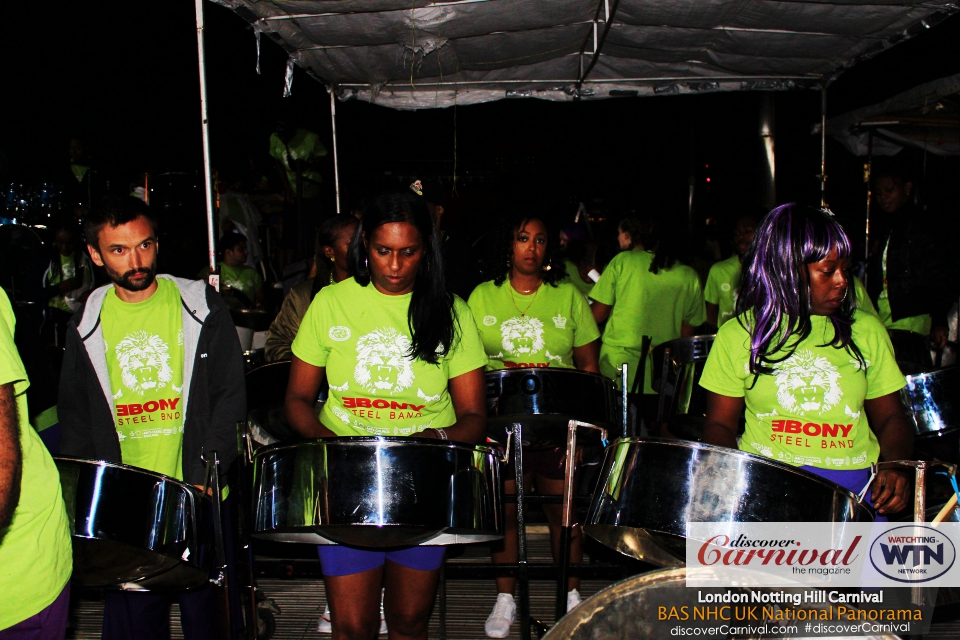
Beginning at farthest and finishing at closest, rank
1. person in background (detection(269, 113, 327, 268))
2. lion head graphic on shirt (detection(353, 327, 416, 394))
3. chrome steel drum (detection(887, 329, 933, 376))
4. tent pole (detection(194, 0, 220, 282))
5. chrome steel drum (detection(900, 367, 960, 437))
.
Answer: person in background (detection(269, 113, 327, 268))
chrome steel drum (detection(887, 329, 933, 376))
tent pole (detection(194, 0, 220, 282))
chrome steel drum (detection(900, 367, 960, 437))
lion head graphic on shirt (detection(353, 327, 416, 394))

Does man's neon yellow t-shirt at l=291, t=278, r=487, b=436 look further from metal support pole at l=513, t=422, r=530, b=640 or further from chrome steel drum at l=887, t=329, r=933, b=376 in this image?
chrome steel drum at l=887, t=329, r=933, b=376

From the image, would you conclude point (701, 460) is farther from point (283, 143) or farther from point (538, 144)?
point (538, 144)

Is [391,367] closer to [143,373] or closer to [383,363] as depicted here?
[383,363]

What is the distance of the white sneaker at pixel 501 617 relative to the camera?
2406mm

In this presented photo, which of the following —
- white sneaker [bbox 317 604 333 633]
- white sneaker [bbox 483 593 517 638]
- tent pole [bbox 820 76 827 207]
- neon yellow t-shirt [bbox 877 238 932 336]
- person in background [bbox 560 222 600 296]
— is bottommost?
white sneaker [bbox 317 604 333 633]

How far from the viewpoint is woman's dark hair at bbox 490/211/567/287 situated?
2.68 meters

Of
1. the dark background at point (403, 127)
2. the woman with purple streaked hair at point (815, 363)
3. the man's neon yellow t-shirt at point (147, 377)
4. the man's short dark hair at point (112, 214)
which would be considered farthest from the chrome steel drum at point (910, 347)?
the man's short dark hair at point (112, 214)

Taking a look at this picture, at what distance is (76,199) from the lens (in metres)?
5.87

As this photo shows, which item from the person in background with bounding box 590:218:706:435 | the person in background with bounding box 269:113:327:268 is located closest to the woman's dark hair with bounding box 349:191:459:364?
the person in background with bounding box 590:218:706:435

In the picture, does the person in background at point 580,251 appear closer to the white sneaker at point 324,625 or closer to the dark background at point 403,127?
the dark background at point 403,127

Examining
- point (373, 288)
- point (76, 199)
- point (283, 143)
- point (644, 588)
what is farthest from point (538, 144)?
point (644, 588)

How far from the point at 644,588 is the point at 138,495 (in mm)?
988

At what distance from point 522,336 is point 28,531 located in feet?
5.35

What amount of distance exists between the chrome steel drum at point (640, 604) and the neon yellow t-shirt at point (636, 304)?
7.66ft
